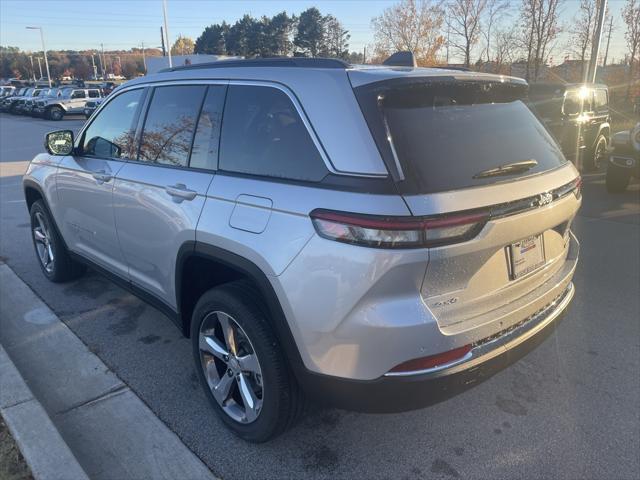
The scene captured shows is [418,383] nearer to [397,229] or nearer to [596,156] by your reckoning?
[397,229]

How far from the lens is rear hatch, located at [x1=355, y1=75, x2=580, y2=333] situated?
203 centimetres

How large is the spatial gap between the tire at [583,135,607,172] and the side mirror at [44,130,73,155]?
34.2 ft

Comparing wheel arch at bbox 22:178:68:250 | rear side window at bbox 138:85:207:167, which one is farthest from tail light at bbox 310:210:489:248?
wheel arch at bbox 22:178:68:250

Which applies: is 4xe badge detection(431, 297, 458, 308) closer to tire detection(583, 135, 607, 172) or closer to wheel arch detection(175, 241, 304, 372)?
wheel arch detection(175, 241, 304, 372)

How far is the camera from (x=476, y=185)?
2.13 meters

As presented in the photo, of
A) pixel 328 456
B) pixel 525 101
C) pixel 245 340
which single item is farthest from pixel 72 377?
pixel 525 101

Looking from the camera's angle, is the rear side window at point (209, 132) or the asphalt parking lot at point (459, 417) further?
the rear side window at point (209, 132)

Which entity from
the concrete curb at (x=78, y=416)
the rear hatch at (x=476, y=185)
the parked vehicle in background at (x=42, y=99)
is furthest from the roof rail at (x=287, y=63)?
the parked vehicle in background at (x=42, y=99)

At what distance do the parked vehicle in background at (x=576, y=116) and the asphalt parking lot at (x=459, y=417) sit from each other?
21.2 ft

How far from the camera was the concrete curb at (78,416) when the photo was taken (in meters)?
2.47

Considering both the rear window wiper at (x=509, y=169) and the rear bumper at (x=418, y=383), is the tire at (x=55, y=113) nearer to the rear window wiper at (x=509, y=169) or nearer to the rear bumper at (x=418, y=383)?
the rear bumper at (x=418, y=383)

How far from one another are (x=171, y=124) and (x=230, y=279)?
3.45ft

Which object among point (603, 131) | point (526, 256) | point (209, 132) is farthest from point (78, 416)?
point (603, 131)

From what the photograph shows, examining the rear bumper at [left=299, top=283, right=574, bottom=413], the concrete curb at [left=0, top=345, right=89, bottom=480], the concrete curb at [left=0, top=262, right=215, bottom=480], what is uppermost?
the rear bumper at [left=299, top=283, right=574, bottom=413]
